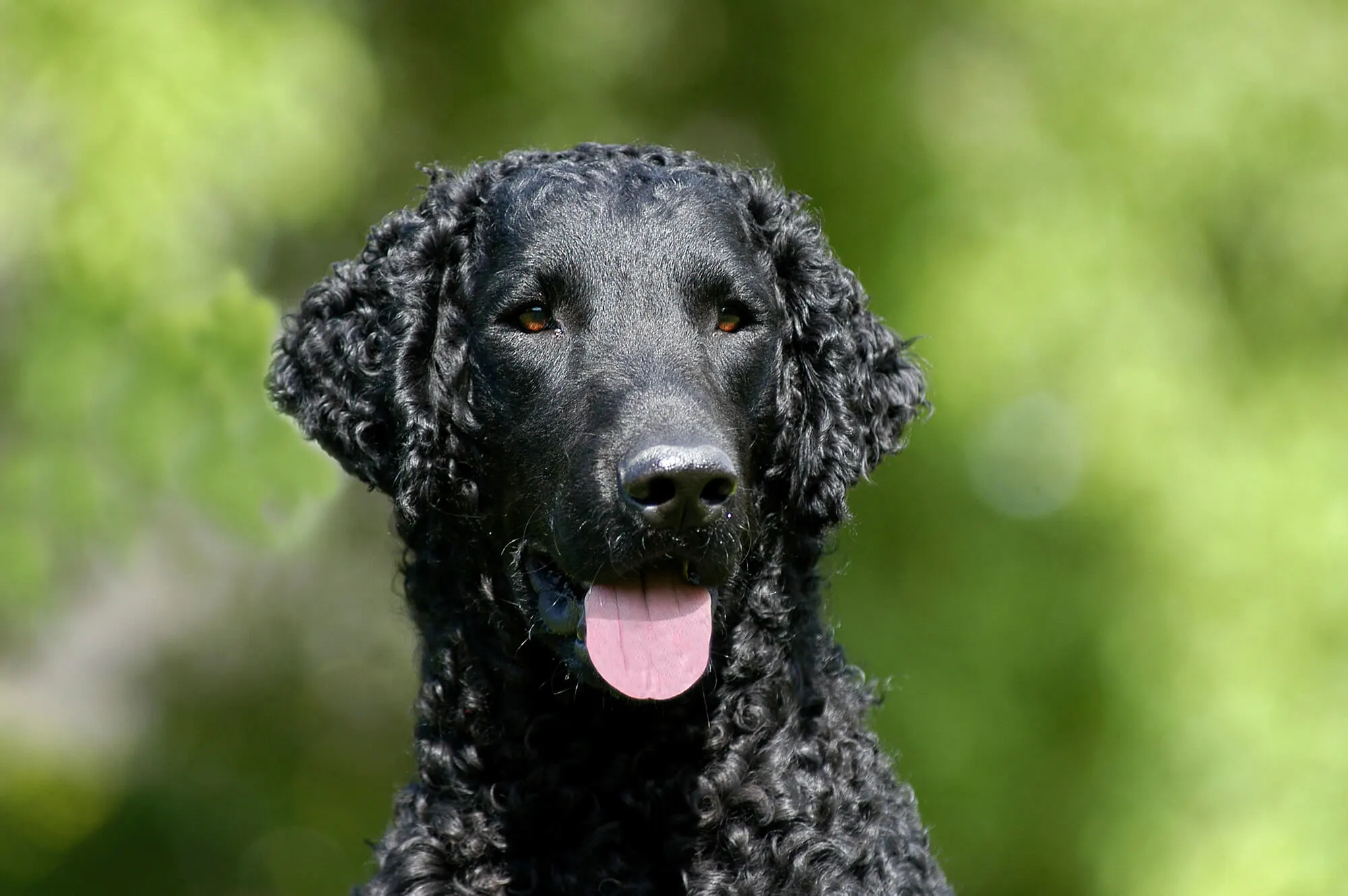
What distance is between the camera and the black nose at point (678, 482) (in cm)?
306

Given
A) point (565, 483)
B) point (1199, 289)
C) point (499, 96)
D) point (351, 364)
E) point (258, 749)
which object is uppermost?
point (499, 96)

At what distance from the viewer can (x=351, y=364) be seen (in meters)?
3.73

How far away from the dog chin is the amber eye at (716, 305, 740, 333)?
24.2 inches

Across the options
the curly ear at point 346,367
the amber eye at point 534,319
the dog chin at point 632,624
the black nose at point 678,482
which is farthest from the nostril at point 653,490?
the curly ear at point 346,367

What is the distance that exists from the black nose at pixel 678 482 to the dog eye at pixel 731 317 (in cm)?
53

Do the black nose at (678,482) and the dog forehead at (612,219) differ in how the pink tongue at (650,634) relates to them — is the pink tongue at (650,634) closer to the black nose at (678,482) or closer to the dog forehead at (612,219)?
the black nose at (678,482)

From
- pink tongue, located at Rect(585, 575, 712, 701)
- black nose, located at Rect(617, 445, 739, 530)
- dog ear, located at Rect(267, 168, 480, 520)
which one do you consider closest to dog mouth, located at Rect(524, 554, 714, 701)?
pink tongue, located at Rect(585, 575, 712, 701)

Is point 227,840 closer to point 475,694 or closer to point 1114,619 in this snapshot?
point 1114,619

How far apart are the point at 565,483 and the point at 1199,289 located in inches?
190

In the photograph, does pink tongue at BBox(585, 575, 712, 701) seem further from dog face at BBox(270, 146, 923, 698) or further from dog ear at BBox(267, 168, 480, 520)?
dog ear at BBox(267, 168, 480, 520)

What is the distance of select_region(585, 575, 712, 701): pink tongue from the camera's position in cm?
312

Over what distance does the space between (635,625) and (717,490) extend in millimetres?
361

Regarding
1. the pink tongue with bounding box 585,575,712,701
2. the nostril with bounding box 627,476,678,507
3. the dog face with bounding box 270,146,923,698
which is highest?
the dog face with bounding box 270,146,923,698

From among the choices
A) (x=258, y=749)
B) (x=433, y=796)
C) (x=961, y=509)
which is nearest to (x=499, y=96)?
(x=961, y=509)
